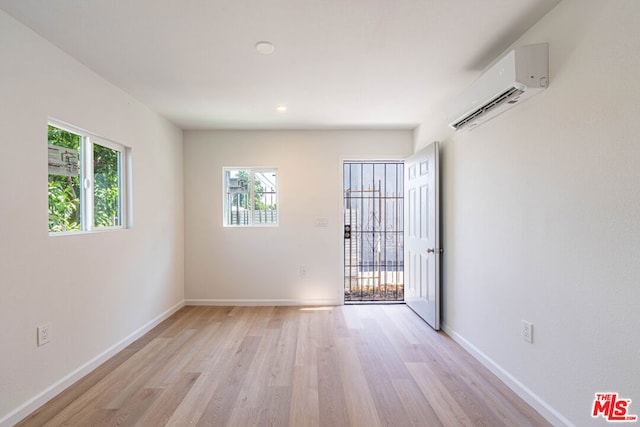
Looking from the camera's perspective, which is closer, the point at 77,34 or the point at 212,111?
the point at 77,34

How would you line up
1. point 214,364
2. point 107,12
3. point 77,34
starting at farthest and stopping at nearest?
point 214,364 < point 77,34 < point 107,12

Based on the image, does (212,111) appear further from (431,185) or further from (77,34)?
(431,185)

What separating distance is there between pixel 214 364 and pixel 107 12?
257 centimetres

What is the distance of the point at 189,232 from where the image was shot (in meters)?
4.25

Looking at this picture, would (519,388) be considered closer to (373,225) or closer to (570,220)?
(570,220)

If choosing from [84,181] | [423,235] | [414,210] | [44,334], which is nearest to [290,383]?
[44,334]

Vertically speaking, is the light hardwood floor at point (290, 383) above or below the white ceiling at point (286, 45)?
below

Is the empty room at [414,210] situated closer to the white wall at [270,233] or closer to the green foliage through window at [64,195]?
the green foliage through window at [64,195]

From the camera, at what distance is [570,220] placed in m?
1.67

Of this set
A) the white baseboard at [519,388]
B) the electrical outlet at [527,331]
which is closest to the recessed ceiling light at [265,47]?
the electrical outlet at [527,331]

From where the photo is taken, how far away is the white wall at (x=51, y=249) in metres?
1.81

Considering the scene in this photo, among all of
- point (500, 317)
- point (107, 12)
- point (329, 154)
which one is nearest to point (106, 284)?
point (107, 12)

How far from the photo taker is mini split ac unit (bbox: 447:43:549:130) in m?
1.81

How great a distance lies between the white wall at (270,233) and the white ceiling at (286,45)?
1024 millimetres
